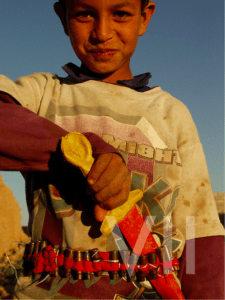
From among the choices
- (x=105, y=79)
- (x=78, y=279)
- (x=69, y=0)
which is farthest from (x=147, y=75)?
(x=78, y=279)

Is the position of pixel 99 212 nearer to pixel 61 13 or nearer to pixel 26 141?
pixel 26 141

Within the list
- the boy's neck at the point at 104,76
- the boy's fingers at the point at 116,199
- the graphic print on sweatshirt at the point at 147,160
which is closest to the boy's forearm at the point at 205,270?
the graphic print on sweatshirt at the point at 147,160

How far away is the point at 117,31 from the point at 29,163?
0.88 meters

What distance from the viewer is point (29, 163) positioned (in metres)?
0.96

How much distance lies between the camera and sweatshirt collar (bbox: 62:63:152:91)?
5.06 feet

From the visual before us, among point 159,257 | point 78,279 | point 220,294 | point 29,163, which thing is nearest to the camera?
point 29,163

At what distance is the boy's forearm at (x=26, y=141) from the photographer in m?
0.92

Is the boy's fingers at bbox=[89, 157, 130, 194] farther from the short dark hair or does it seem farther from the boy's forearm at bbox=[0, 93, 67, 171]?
the short dark hair

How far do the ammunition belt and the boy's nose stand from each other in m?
0.99

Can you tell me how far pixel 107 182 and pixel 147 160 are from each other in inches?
20.2

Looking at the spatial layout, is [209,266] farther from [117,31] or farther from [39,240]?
[117,31]

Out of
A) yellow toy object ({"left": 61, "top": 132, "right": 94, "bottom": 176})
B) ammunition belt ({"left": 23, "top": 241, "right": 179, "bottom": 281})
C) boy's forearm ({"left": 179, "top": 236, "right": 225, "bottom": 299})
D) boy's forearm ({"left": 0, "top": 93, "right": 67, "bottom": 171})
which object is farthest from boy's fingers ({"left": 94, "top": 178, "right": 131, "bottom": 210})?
boy's forearm ({"left": 179, "top": 236, "right": 225, "bottom": 299})

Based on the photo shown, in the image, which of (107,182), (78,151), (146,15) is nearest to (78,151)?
(78,151)

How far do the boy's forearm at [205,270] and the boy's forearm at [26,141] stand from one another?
2.85 feet
